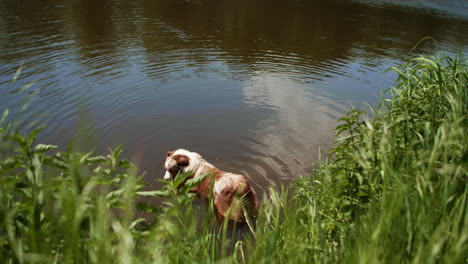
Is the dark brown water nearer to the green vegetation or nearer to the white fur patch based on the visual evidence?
the green vegetation

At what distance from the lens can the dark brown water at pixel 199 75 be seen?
6047 mm

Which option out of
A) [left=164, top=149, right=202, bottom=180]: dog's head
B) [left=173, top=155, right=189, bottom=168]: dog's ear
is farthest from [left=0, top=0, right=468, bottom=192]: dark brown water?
[left=173, top=155, right=189, bottom=168]: dog's ear

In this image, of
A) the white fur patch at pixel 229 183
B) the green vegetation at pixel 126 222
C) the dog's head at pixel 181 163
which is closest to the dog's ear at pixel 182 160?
the dog's head at pixel 181 163

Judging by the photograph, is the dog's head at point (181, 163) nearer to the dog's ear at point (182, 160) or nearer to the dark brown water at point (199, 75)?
the dog's ear at point (182, 160)

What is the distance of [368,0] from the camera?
2814 centimetres

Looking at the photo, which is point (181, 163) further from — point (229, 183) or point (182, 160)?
point (229, 183)

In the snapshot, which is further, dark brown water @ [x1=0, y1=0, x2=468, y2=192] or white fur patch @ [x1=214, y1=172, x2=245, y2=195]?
dark brown water @ [x1=0, y1=0, x2=468, y2=192]

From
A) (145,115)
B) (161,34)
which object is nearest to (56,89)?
Answer: (145,115)

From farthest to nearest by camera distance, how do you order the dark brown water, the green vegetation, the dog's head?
the dark brown water, the dog's head, the green vegetation

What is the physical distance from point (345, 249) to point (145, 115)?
5.94 metres

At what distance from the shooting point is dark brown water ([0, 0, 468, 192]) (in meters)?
6.05

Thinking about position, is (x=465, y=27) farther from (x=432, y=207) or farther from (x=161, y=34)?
(x=432, y=207)

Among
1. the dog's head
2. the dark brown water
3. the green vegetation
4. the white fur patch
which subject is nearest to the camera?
the green vegetation

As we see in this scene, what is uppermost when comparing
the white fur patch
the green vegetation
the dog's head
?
the green vegetation
